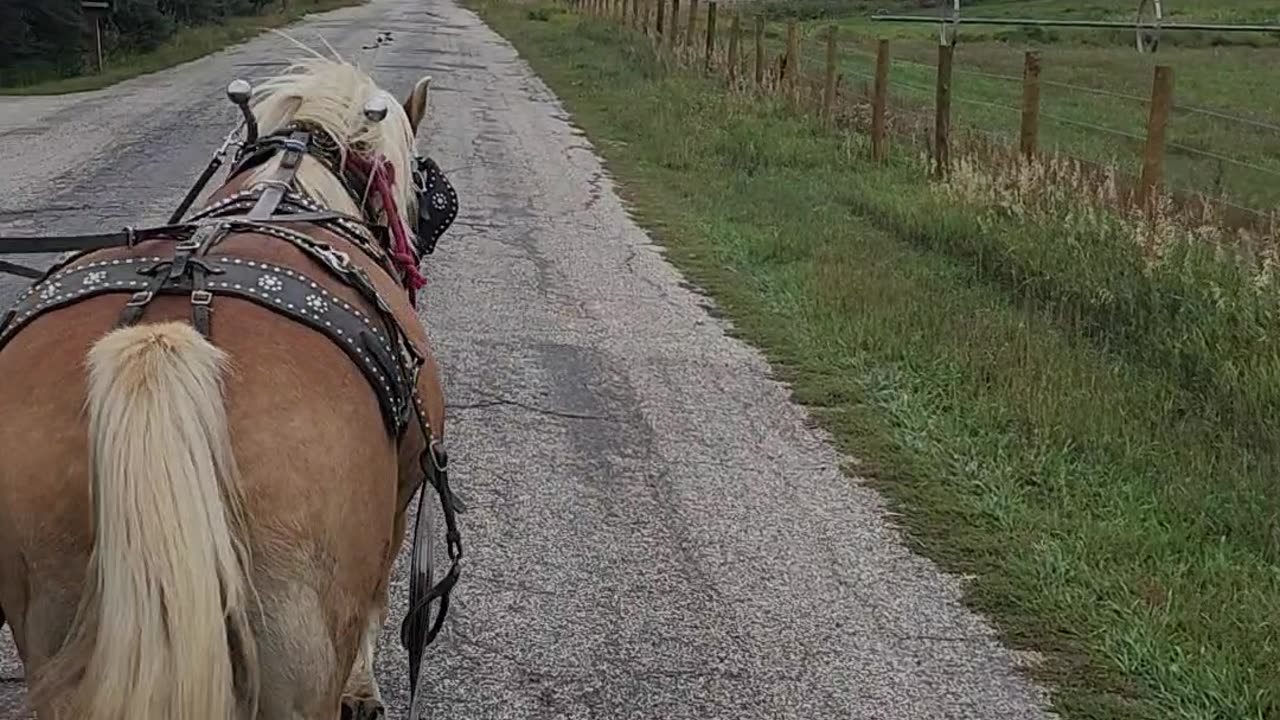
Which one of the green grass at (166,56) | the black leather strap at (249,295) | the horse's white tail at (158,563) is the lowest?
the green grass at (166,56)

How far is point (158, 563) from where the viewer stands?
76.8 inches

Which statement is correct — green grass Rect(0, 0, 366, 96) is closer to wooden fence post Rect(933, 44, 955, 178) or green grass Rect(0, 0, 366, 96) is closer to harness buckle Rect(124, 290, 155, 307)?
wooden fence post Rect(933, 44, 955, 178)

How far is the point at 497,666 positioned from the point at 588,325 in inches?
150

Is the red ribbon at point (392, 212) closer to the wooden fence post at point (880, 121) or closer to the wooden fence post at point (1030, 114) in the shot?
the wooden fence post at point (1030, 114)

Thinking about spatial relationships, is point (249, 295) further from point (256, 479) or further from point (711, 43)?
point (711, 43)

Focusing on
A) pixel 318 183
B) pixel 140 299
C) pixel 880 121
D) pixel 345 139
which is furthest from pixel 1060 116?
pixel 140 299

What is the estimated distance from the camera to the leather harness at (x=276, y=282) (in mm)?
2332

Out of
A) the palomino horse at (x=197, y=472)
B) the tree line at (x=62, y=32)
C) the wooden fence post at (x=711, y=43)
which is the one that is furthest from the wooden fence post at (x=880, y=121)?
the tree line at (x=62, y=32)

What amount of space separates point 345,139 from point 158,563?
161cm

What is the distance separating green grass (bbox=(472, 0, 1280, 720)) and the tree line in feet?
55.7

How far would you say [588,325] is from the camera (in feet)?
24.9

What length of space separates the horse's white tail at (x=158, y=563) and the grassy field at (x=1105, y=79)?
9.56 metres

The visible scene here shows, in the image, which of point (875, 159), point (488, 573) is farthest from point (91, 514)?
point (875, 159)

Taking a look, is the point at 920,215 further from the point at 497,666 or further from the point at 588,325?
the point at 497,666
